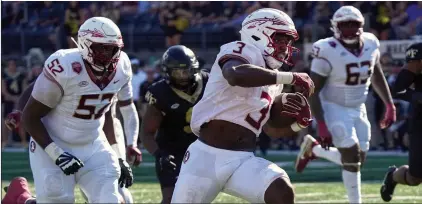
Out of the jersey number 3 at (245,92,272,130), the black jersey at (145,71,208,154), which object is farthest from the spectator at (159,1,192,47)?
the jersey number 3 at (245,92,272,130)

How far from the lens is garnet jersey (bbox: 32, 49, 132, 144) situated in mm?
6223

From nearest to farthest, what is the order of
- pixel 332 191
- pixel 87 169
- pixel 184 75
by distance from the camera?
pixel 87 169, pixel 184 75, pixel 332 191

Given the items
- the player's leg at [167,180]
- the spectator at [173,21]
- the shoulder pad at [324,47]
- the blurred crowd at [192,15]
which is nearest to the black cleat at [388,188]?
the shoulder pad at [324,47]

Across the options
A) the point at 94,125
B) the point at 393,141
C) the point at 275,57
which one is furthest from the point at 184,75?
the point at 393,141

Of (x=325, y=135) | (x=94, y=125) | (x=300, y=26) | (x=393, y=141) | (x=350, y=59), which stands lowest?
(x=393, y=141)

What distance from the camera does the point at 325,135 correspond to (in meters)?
9.24

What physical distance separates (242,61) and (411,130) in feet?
10.4

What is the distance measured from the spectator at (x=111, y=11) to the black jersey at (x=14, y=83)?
7.28 ft

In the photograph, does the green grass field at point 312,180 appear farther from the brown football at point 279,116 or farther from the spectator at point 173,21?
the brown football at point 279,116

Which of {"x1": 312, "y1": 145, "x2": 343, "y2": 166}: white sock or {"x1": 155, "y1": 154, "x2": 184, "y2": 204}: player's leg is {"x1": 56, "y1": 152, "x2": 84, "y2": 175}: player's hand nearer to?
{"x1": 155, "y1": 154, "x2": 184, "y2": 204}: player's leg

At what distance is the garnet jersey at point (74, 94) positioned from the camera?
6223 millimetres

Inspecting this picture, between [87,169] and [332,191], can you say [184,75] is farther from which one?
[332,191]

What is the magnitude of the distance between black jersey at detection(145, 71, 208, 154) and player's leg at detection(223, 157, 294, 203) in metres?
1.73

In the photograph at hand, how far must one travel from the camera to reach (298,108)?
567 cm
